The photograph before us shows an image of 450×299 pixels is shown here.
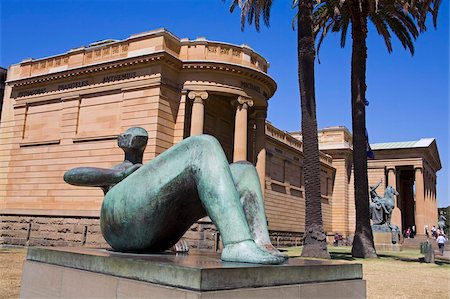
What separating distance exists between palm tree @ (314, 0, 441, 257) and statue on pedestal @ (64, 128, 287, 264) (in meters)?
15.6

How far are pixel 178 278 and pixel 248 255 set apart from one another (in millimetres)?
618

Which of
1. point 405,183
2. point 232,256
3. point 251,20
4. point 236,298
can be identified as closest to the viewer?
point 236,298

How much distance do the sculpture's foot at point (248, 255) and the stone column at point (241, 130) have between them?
21.0 m

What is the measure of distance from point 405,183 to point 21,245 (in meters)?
59.2

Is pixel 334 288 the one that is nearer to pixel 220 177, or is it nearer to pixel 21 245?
pixel 220 177

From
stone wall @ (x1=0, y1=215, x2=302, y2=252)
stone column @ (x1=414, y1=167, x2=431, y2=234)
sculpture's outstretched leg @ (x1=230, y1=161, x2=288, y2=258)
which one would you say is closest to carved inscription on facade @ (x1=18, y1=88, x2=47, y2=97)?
stone wall @ (x1=0, y1=215, x2=302, y2=252)

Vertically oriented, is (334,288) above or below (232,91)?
below

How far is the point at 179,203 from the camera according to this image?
370 centimetres

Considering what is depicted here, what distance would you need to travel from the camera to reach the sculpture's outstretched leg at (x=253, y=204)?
3.72 metres

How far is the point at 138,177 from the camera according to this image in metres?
3.79

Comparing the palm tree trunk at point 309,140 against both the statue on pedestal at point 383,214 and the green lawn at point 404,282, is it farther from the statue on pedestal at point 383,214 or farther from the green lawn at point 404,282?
the statue on pedestal at point 383,214

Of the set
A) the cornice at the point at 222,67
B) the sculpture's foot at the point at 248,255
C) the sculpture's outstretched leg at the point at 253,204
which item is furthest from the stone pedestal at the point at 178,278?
the cornice at the point at 222,67

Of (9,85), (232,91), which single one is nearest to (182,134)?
(232,91)

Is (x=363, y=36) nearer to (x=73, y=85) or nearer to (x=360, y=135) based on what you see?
(x=360, y=135)
